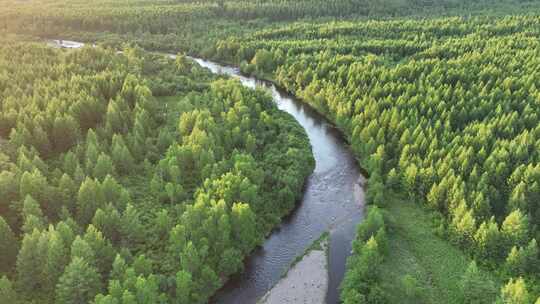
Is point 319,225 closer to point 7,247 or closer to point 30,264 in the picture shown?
point 30,264

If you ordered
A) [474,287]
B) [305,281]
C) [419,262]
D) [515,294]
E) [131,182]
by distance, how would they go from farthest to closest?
1. [131,182]
2. [419,262]
3. [305,281]
4. [474,287]
5. [515,294]

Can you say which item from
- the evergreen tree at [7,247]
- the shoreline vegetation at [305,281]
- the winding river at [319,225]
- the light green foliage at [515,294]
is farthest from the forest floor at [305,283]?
the evergreen tree at [7,247]

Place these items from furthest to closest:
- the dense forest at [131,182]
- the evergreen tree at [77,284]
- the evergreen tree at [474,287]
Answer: the evergreen tree at [474,287], the dense forest at [131,182], the evergreen tree at [77,284]

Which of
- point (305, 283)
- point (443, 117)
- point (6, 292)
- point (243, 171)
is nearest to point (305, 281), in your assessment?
point (305, 283)

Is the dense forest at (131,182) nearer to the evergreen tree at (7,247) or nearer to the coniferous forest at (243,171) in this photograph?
the evergreen tree at (7,247)

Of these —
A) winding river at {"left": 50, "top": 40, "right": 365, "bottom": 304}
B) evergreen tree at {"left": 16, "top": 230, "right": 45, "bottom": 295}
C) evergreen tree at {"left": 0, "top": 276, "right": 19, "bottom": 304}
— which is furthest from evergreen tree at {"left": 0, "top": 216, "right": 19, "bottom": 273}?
winding river at {"left": 50, "top": 40, "right": 365, "bottom": 304}

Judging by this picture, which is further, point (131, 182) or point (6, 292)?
point (131, 182)

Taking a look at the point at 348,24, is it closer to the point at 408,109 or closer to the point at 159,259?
the point at 408,109
